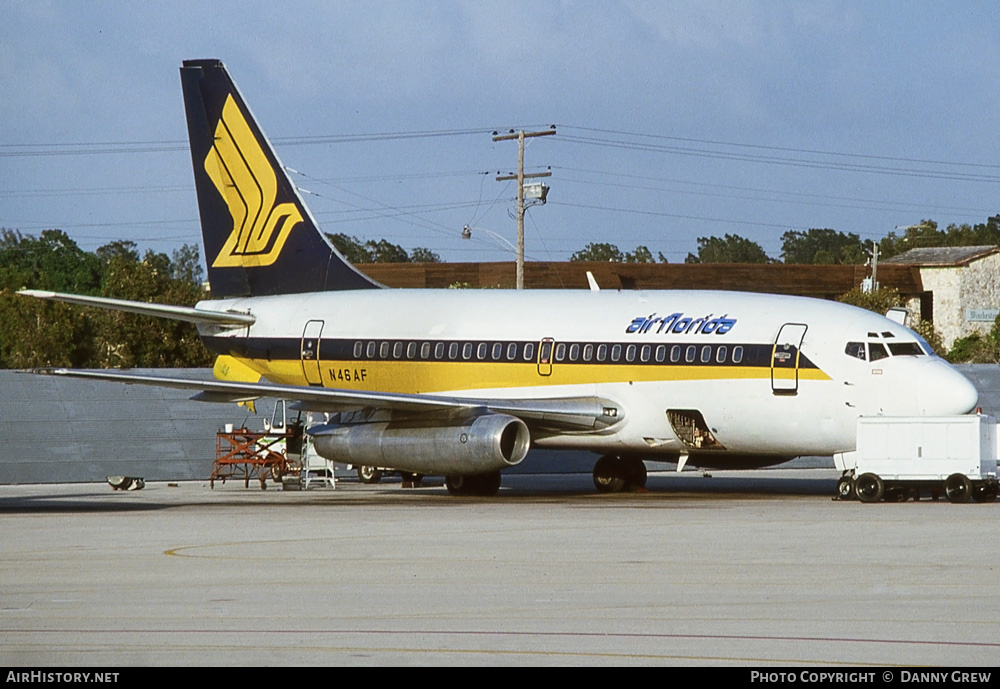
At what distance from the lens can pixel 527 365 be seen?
29328mm

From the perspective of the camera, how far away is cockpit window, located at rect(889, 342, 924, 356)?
84.6 feet

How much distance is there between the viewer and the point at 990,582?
13797 millimetres

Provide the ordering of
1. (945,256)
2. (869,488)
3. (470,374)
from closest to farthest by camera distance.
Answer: (869,488) < (470,374) < (945,256)

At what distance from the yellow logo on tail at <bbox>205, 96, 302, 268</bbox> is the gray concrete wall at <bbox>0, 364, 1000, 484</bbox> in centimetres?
513

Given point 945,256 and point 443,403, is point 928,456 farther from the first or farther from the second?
point 945,256

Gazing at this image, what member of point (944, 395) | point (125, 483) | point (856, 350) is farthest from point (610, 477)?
point (125, 483)

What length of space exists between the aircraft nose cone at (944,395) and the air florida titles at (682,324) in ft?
12.4

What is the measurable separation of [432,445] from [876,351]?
836 cm

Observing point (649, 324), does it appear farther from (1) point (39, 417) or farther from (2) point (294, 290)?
(1) point (39, 417)

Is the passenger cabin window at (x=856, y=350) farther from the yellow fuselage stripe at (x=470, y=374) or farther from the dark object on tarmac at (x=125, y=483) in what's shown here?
the dark object on tarmac at (x=125, y=483)

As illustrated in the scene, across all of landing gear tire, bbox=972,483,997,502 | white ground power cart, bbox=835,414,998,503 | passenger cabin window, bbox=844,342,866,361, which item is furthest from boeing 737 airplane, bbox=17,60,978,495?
landing gear tire, bbox=972,483,997,502

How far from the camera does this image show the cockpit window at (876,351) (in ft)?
84.4

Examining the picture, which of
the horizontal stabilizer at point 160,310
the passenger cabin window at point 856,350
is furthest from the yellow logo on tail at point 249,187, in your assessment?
the passenger cabin window at point 856,350
